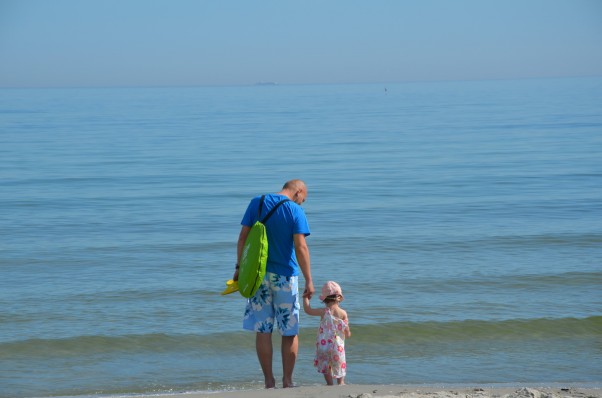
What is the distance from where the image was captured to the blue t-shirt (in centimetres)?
591

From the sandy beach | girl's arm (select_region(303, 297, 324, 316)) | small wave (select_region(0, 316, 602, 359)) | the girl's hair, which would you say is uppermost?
the girl's hair

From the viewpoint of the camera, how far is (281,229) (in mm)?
5926

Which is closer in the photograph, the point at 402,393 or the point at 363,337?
the point at 402,393

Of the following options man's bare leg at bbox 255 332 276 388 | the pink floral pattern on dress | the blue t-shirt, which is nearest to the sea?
man's bare leg at bbox 255 332 276 388

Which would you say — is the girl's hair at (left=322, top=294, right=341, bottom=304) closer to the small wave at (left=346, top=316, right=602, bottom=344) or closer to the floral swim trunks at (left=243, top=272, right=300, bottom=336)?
the floral swim trunks at (left=243, top=272, right=300, bottom=336)

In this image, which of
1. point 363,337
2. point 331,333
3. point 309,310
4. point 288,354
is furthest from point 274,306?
point 363,337

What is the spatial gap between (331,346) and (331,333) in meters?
0.10

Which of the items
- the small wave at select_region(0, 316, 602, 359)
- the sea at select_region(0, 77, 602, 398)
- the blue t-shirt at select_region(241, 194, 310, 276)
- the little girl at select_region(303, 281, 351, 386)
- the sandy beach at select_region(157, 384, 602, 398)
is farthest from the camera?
the small wave at select_region(0, 316, 602, 359)

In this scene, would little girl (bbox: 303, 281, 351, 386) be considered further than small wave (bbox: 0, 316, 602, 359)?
No

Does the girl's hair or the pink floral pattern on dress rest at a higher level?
the girl's hair

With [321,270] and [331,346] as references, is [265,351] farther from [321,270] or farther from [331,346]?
[321,270]

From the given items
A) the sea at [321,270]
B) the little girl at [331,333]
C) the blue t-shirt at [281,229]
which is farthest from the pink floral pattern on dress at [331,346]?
the sea at [321,270]

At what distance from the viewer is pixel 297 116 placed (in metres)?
59.4

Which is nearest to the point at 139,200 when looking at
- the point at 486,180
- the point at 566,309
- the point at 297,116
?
the point at 486,180
